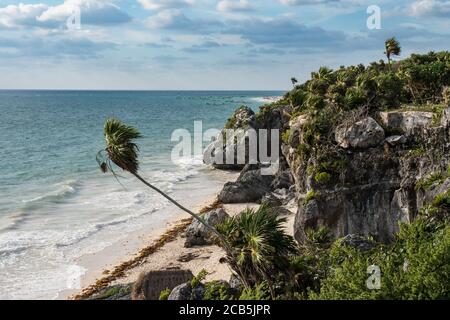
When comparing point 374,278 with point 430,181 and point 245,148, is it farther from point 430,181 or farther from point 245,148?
point 245,148

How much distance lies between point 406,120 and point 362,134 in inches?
107

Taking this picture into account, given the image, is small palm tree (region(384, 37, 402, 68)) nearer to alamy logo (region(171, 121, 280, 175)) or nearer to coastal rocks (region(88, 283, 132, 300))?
alamy logo (region(171, 121, 280, 175))

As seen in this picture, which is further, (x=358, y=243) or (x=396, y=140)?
(x=396, y=140)

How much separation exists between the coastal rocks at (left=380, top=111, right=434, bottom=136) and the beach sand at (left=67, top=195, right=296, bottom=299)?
8.27 meters

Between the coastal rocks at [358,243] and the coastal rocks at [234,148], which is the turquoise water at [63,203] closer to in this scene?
the coastal rocks at [234,148]

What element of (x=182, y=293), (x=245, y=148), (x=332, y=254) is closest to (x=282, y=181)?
(x=245, y=148)

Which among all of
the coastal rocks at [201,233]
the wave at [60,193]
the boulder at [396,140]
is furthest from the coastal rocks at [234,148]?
the boulder at [396,140]

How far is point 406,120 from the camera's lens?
26.8 meters

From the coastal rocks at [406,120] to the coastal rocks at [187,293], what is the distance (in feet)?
47.9

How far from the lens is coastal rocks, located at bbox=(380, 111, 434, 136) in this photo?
2611 centimetres

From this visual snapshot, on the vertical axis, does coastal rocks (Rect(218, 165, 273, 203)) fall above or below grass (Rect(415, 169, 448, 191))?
below

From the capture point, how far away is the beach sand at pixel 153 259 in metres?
25.9

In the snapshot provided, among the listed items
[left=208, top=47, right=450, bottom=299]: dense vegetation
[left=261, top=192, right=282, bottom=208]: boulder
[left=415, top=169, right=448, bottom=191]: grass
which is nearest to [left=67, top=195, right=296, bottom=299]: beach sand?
[left=261, top=192, right=282, bottom=208]: boulder
